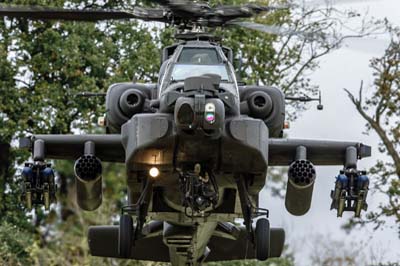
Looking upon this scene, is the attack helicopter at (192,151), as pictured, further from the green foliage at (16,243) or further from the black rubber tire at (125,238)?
the green foliage at (16,243)

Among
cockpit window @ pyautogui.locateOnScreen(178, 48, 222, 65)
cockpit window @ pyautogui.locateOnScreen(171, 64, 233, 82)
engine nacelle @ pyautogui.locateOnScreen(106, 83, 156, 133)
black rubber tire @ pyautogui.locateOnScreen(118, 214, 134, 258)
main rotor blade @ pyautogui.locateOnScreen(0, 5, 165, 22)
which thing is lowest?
black rubber tire @ pyautogui.locateOnScreen(118, 214, 134, 258)

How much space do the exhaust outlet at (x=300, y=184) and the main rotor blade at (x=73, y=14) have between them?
2.70 m

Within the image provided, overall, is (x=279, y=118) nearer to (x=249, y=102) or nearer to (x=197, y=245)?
(x=249, y=102)

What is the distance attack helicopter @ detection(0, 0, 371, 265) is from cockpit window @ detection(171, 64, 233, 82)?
13 mm

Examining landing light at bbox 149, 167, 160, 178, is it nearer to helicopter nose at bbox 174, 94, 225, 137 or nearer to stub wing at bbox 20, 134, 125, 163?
helicopter nose at bbox 174, 94, 225, 137

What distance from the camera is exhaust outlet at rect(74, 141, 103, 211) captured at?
16219 mm

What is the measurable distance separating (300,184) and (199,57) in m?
2.13

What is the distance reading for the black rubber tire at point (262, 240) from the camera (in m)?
16.1

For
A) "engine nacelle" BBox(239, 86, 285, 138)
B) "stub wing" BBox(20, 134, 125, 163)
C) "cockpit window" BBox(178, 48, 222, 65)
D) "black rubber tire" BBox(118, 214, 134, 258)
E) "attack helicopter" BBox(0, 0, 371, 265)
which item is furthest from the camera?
"stub wing" BBox(20, 134, 125, 163)

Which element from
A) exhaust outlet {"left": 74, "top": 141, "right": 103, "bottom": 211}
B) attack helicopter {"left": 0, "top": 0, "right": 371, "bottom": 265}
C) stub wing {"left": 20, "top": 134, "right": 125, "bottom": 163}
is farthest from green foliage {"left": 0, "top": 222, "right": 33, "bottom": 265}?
exhaust outlet {"left": 74, "top": 141, "right": 103, "bottom": 211}

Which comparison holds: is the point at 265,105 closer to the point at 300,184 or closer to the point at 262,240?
the point at 300,184

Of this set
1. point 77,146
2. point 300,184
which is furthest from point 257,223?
point 77,146

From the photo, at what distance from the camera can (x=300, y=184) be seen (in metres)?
16.1

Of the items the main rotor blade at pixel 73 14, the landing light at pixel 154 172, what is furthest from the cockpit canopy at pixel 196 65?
the landing light at pixel 154 172
